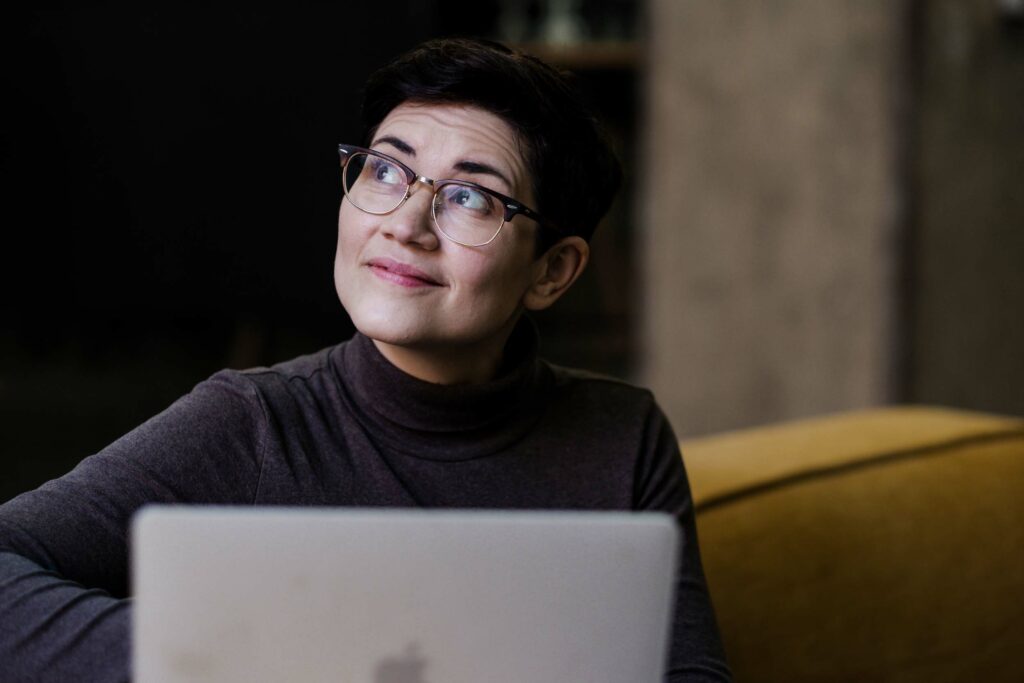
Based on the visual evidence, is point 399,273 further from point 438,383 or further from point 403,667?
point 403,667

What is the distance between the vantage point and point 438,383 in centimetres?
128

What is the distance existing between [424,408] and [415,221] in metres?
0.18

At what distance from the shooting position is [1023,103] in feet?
10.6

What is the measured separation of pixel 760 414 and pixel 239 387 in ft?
7.80

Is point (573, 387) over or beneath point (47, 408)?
over

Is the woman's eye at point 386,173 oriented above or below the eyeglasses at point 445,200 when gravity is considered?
above

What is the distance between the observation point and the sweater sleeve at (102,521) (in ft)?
3.15

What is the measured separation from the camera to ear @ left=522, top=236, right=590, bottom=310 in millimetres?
1365

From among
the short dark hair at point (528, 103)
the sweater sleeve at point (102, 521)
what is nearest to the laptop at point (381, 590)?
the sweater sleeve at point (102, 521)

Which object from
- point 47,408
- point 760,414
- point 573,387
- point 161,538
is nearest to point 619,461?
point 573,387

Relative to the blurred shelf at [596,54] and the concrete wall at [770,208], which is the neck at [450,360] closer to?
the concrete wall at [770,208]

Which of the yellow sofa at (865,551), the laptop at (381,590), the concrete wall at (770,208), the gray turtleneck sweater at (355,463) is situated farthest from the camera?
the concrete wall at (770,208)

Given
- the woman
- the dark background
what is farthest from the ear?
the dark background

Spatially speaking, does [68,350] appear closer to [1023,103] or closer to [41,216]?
[41,216]
